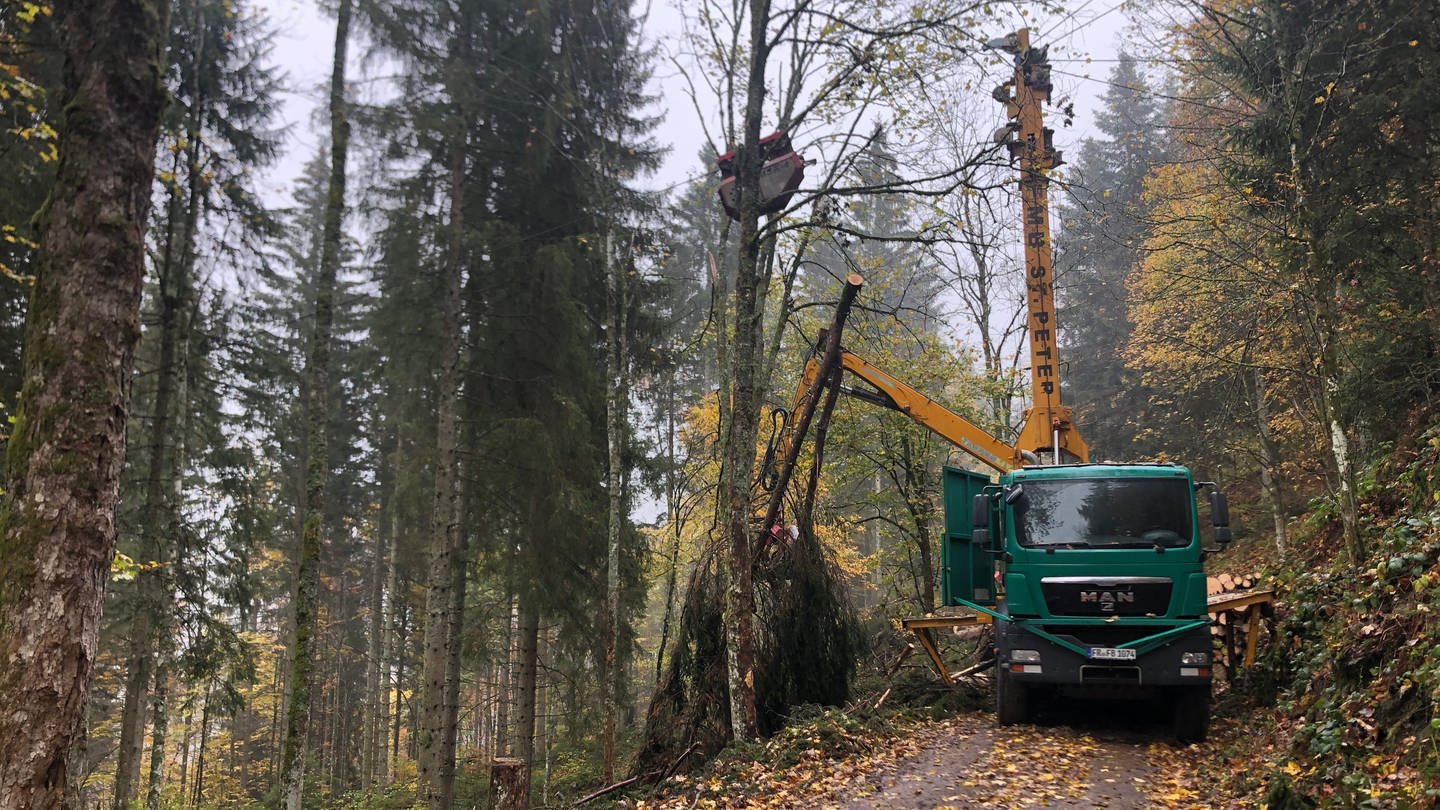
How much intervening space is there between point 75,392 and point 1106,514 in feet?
27.6

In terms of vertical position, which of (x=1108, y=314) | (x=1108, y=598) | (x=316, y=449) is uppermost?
(x=1108, y=314)

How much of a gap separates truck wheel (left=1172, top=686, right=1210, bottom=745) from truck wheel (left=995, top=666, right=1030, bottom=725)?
141cm

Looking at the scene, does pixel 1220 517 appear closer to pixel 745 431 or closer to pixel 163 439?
pixel 745 431

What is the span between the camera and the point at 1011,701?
809 cm

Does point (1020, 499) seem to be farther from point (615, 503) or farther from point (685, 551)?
Result: point (685, 551)

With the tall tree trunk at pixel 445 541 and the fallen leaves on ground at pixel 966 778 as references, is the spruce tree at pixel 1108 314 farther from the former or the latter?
the tall tree trunk at pixel 445 541

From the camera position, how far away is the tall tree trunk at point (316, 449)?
24.3 feet

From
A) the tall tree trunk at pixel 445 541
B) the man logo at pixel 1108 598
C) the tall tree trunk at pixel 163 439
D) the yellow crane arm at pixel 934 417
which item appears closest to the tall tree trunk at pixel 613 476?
the tall tree trunk at pixel 445 541

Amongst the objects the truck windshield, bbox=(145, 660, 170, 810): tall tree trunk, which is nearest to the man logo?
the truck windshield

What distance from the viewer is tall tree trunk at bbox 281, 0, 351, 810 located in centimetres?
741

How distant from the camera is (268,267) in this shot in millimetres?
11672

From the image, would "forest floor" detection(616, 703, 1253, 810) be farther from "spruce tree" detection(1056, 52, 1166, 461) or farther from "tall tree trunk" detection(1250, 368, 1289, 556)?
"spruce tree" detection(1056, 52, 1166, 461)

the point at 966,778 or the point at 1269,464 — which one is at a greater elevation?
the point at 1269,464

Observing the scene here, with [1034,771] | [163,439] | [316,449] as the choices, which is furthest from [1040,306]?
[163,439]
